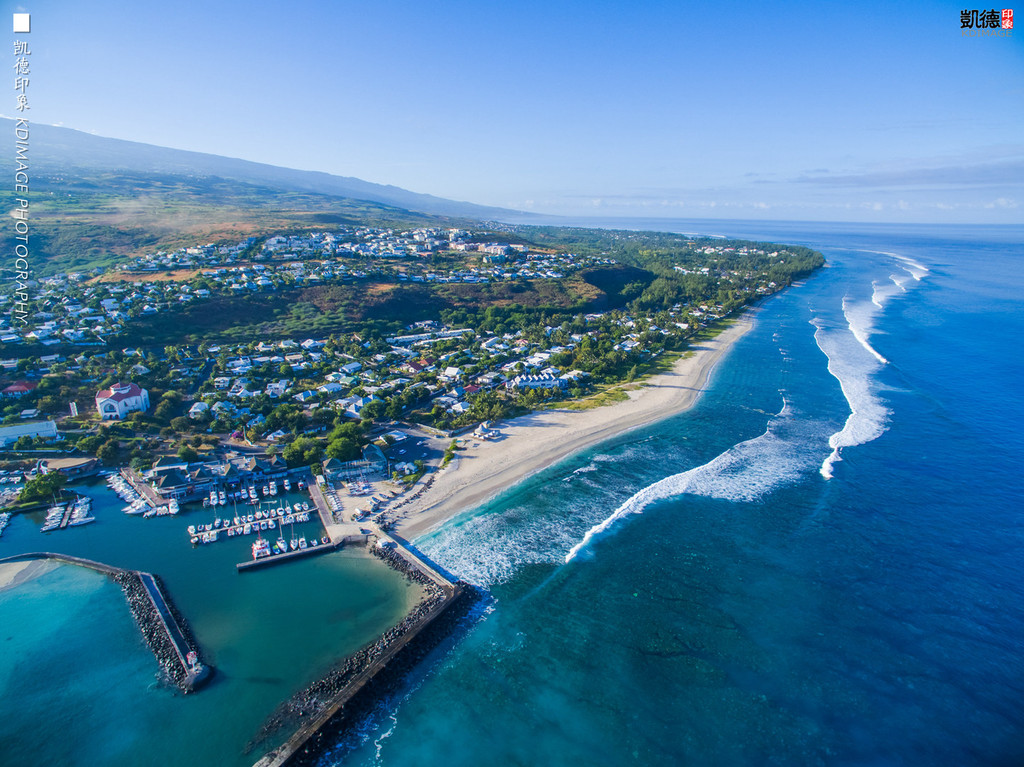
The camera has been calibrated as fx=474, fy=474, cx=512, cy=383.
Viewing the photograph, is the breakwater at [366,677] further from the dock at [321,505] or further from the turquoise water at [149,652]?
the dock at [321,505]

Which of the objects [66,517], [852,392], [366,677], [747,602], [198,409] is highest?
[852,392]

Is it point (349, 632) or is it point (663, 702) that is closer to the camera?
point (663, 702)

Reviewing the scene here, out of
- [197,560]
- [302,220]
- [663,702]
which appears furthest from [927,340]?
[302,220]

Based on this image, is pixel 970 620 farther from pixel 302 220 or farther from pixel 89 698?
pixel 302 220

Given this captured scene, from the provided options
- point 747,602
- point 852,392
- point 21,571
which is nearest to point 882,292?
point 852,392

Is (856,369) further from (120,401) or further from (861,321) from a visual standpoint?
(120,401)

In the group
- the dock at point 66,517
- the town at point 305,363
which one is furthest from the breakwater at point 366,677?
the dock at point 66,517
